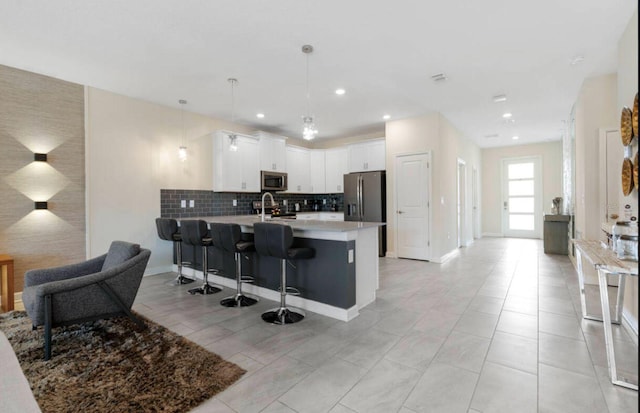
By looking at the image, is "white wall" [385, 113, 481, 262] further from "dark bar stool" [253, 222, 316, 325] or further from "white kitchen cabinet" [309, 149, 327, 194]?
"dark bar stool" [253, 222, 316, 325]

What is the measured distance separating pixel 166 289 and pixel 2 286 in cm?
166

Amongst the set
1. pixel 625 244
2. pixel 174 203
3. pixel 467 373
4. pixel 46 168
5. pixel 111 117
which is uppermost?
pixel 111 117

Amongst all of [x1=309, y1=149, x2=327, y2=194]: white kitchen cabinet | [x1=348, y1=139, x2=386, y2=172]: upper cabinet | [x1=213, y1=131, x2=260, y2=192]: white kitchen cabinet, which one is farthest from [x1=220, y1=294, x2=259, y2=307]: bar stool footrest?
[x1=309, y1=149, x2=327, y2=194]: white kitchen cabinet

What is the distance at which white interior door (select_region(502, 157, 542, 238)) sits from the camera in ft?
29.0

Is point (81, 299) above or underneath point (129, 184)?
underneath

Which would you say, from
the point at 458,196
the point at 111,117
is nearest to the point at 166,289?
the point at 111,117

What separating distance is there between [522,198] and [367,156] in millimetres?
5852

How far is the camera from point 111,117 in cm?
434

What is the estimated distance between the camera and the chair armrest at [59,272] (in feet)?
9.14

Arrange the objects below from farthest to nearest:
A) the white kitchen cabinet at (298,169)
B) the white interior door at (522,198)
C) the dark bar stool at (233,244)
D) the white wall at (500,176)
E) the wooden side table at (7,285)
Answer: the white interior door at (522,198) < the white wall at (500,176) < the white kitchen cabinet at (298,169) < the dark bar stool at (233,244) < the wooden side table at (7,285)

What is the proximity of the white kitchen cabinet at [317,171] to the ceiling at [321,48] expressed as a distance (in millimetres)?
2465

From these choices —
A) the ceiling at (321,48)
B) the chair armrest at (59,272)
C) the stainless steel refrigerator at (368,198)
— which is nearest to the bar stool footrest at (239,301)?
the chair armrest at (59,272)

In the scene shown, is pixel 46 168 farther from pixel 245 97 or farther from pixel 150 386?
pixel 150 386

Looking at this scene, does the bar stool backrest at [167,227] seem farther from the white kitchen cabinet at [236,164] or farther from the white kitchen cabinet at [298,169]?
the white kitchen cabinet at [298,169]
